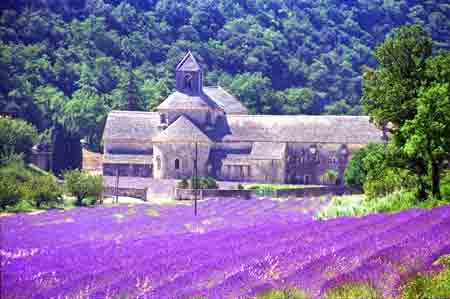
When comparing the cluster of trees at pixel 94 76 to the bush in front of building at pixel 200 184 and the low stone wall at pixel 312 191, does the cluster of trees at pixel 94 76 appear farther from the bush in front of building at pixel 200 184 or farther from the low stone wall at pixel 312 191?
the low stone wall at pixel 312 191

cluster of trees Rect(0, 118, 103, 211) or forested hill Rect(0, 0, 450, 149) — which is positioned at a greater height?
forested hill Rect(0, 0, 450, 149)

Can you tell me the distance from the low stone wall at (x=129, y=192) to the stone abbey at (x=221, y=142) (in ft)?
29.3

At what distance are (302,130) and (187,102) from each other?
11791 mm

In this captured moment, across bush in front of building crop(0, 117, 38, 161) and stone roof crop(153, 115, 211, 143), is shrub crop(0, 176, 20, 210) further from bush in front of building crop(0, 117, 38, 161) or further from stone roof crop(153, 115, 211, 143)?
stone roof crop(153, 115, 211, 143)

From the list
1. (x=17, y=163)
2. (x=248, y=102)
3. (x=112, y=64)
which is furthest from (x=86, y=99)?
(x=17, y=163)

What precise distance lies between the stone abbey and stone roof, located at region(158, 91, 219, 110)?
0.06ft

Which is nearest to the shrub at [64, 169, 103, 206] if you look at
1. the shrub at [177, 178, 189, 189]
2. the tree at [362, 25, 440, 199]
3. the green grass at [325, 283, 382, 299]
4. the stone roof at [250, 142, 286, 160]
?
the shrub at [177, 178, 189, 189]

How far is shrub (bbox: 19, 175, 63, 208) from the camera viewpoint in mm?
59219

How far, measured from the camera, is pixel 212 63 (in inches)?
7603

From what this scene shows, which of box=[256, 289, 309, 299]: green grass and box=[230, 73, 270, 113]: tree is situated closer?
box=[256, 289, 309, 299]: green grass

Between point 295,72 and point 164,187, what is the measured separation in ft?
377

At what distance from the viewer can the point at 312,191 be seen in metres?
82.6

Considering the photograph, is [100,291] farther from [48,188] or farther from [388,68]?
[48,188]

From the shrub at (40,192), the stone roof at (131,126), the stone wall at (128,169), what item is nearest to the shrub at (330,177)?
the stone wall at (128,169)
